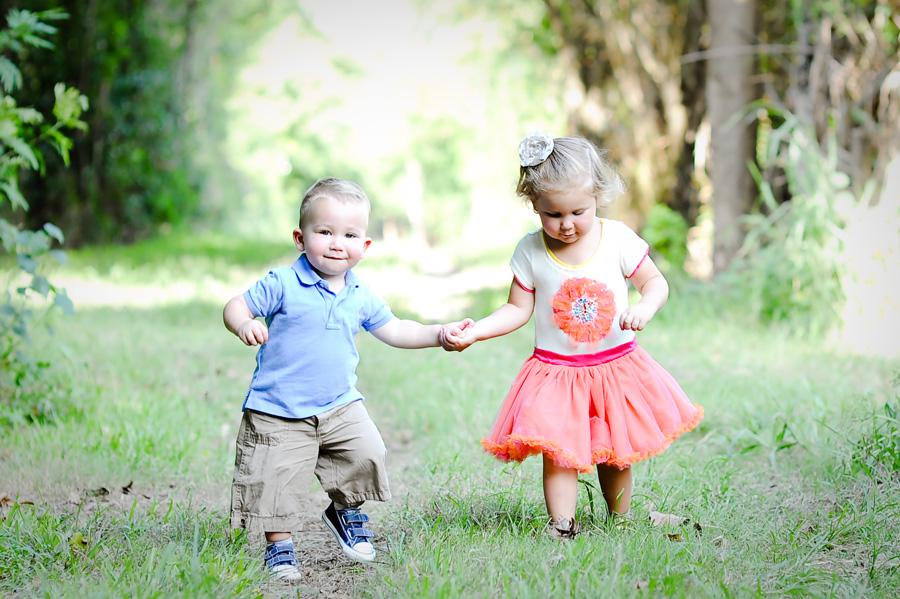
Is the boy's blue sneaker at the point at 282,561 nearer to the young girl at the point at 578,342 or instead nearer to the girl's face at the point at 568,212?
the young girl at the point at 578,342

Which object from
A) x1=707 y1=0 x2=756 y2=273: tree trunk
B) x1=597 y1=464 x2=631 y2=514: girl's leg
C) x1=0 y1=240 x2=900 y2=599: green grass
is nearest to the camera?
x1=0 y1=240 x2=900 y2=599: green grass

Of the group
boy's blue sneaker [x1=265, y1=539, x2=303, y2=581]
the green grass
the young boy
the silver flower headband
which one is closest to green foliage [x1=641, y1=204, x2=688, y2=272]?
the green grass

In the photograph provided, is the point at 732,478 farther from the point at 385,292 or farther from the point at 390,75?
the point at 390,75

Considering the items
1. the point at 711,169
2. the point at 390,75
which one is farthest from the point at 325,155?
the point at 711,169

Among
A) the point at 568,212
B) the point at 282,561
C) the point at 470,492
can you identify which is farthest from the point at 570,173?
the point at 282,561

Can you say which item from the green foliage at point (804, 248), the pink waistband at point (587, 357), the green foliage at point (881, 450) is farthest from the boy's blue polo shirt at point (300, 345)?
the green foliage at point (804, 248)

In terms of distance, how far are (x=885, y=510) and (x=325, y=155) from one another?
88.0 ft

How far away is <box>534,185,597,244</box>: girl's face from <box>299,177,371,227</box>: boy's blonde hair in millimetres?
585

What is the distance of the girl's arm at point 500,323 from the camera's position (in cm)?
278

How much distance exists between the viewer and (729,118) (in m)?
7.24

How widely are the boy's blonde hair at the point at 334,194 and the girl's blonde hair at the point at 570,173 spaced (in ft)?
1.76

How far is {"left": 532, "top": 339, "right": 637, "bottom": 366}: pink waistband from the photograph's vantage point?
2807 millimetres

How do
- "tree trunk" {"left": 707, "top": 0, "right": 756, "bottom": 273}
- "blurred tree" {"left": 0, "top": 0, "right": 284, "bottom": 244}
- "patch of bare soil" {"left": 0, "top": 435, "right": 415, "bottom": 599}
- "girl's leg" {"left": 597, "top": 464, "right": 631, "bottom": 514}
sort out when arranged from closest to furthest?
"patch of bare soil" {"left": 0, "top": 435, "right": 415, "bottom": 599} → "girl's leg" {"left": 597, "top": 464, "right": 631, "bottom": 514} → "tree trunk" {"left": 707, "top": 0, "right": 756, "bottom": 273} → "blurred tree" {"left": 0, "top": 0, "right": 284, "bottom": 244}

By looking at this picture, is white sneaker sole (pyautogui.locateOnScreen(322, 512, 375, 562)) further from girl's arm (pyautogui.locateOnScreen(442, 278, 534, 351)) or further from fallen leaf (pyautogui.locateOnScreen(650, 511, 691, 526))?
fallen leaf (pyautogui.locateOnScreen(650, 511, 691, 526))
